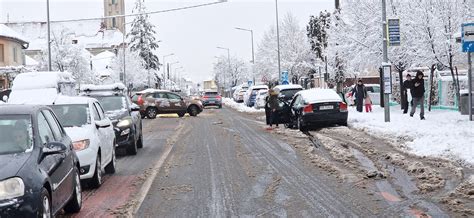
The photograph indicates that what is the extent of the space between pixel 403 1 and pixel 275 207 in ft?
74.5

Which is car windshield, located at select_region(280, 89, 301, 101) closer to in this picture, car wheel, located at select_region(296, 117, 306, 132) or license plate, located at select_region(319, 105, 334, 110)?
car wheel, located at select_region(296, 117, 306, 132)

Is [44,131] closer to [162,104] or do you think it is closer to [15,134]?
[15,134]

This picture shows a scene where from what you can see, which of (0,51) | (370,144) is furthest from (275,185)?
(0,51)

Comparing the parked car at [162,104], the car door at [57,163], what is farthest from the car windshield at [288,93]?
the car door at [57,163]

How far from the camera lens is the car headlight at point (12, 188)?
217 inches

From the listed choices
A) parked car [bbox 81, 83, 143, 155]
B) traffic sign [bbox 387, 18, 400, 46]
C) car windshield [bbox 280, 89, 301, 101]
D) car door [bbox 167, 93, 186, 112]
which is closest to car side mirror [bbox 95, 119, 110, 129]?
parked car [bbox 81, 83, 143, 155]

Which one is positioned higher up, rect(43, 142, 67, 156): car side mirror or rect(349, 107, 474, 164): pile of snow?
rect(43, 142, 67, 156): car side mirror

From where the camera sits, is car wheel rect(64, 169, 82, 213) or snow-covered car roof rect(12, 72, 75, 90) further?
snow-covered car roof rect(12, 72, 75, 90)

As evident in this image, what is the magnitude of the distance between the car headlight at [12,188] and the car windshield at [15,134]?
83 centimetres

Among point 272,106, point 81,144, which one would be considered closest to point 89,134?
point 81,144

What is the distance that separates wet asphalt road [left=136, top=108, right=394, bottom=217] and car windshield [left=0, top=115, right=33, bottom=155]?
1726 mm

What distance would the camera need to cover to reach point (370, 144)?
14.9 metres

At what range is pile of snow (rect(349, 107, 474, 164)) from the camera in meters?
12.1

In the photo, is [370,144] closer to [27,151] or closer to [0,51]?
[27,151]
